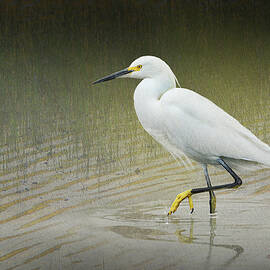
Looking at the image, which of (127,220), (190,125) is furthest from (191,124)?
(127,220)

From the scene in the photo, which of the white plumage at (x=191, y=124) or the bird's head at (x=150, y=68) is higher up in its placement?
the bird's head at (x=150, y=68)

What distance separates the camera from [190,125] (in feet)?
6.68

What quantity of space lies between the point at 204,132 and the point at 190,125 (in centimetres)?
6

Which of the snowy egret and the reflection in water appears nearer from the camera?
the reflection in water

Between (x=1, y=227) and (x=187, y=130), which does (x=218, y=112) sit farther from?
(x=1, y=227)

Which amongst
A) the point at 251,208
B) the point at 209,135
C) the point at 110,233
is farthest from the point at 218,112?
the point at 110,233

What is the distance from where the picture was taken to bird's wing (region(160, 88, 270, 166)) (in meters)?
2.02

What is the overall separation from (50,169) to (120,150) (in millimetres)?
377

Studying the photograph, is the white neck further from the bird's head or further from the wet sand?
the wet sand

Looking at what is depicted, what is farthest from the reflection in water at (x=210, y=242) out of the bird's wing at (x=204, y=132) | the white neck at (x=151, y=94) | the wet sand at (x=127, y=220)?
the white neck at (x=151, y=94)

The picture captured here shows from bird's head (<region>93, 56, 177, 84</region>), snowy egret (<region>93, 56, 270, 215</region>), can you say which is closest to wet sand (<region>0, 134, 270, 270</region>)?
snowy egret (<region>93, 56, 270, 215</region>)

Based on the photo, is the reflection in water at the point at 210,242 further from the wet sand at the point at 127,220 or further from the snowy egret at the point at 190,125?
the snowy egret at the point at 190,125

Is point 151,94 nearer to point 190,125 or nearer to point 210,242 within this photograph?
point 190,125

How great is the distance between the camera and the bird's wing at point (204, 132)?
202cm
